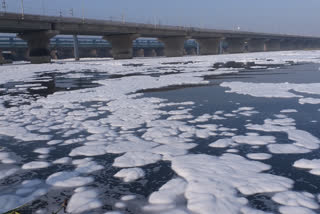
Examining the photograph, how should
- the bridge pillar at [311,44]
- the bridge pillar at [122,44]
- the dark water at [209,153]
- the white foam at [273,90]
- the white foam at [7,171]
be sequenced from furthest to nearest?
the bridge pillar at [311,44] → the bridge pillar at [122,44] → the white foam at [273,90] → the white foam at [7,171] → the dark water at [209,153]

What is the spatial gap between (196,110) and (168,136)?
2.04m

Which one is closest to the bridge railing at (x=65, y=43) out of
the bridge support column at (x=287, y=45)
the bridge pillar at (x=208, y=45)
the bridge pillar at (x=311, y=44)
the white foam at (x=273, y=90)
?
the bridge pillar at (x=208, y=45)

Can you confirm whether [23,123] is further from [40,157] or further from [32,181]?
[32,181]

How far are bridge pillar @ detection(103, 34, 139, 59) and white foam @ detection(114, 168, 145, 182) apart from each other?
48.4 metres

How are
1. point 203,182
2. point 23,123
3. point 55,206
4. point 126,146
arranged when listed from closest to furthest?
1. point 55,206
2. point 203,182
3. point 126,146
4. point 23,123

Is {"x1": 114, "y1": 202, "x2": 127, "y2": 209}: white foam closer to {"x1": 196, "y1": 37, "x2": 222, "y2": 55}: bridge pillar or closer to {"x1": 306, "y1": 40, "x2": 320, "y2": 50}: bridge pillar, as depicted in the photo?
{"x1": 196, "y1": 37, "x2": 222, "y2": 55}: bridge pillar

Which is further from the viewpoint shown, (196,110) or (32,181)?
(196,110)

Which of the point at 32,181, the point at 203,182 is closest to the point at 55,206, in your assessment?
the point at 32,181

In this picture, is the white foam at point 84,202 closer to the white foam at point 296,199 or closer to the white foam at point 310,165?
the white foam at point 296,199

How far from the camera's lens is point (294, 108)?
6.09 m

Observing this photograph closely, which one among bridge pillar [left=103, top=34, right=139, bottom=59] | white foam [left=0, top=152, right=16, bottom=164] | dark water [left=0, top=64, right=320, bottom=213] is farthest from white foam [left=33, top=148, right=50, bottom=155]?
bridge pillar [left=103, top=34, right=139, bottom=59]

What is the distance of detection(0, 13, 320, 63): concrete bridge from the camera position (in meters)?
35.0

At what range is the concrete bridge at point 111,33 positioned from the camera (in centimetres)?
3497

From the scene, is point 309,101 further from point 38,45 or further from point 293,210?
point 38,45
